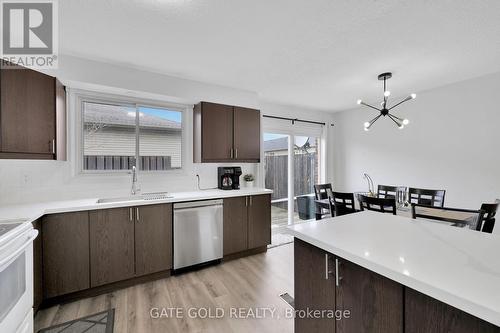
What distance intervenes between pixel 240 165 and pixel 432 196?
285cm

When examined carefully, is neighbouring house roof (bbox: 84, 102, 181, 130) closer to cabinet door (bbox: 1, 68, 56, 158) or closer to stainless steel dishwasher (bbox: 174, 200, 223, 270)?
cabinet door (bbox: 1, 68, 56, 158)

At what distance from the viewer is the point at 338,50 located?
236 centimetres

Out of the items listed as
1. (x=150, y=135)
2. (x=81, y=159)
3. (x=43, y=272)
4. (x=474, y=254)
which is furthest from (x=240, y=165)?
(x=474, y=254)

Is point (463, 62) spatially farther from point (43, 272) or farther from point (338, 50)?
point (43, 272)

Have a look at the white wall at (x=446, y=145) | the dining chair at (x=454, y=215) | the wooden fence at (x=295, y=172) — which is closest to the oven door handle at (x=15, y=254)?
the dining chair at (x=454, y=215)

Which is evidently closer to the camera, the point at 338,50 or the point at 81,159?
the point at 338,50

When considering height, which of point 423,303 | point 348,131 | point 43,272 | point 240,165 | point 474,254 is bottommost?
point 43,272

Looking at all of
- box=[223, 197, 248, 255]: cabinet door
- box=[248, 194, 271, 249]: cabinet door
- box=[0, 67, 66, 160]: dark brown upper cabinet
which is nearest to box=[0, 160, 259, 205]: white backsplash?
box=[0, 67, 66, 160]: dark brown upper cabinet

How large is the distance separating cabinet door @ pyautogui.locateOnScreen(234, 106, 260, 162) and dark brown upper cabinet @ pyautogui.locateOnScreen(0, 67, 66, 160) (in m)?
2.08

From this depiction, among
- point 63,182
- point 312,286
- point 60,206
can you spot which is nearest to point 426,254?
point 312,286

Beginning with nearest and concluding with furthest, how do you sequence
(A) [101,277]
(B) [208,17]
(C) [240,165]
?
1. (B) [208,17]
2. (A) [101,277]
3. (C) [240,165]

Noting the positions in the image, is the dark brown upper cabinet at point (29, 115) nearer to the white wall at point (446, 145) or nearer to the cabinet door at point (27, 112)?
the cabinet door at point (27, 112)

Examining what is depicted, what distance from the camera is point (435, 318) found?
83cm

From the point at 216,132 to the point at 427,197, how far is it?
10.5 ft
